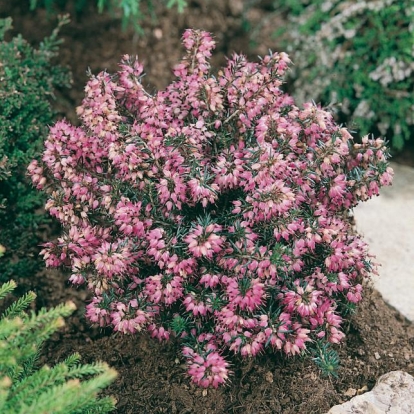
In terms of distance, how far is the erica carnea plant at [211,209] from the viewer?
2.63 m

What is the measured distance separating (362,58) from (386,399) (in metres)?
2.59

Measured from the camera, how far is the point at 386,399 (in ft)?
9.39

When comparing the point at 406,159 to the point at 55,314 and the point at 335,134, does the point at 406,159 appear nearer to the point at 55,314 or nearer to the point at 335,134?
the point at 335,134

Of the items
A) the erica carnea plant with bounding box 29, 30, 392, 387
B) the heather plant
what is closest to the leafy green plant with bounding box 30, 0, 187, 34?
the heather plant

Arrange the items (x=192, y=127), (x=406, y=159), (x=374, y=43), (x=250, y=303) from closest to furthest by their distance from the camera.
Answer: (x=250, y=303) < (x=192, y=127) < (x=374, y=43) < (x=406, y=159)

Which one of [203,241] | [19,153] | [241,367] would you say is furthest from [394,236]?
[19,153]

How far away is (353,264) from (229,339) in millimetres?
619

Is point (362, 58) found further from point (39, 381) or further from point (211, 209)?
point (39, 381)

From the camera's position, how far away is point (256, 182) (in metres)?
2.63

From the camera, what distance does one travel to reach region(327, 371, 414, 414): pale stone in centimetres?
281

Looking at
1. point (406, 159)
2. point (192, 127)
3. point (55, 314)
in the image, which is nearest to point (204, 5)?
point (406, 159)

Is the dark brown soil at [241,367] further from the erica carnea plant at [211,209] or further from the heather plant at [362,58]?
the heather plant at [362,58]

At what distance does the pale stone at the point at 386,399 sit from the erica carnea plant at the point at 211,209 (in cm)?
24

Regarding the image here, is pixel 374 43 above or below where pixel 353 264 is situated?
above
